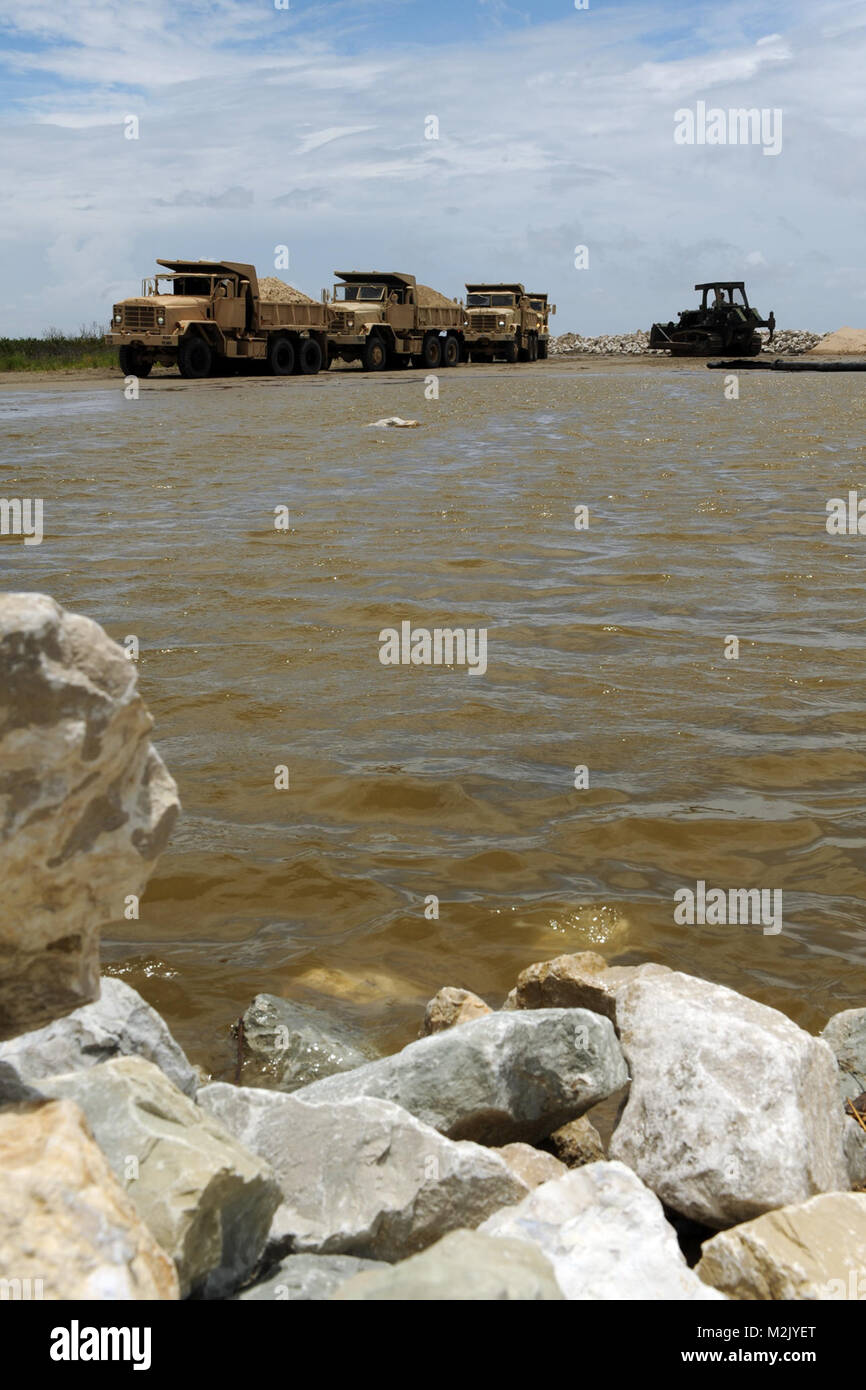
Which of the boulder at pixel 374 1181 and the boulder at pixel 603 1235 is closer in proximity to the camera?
the boulder at pixel 603 1235

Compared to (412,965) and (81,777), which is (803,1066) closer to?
(412,965)

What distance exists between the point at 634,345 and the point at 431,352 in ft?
84.7

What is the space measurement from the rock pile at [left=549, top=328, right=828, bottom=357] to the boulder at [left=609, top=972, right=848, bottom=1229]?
184ft

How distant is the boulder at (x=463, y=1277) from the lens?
5.66 feet

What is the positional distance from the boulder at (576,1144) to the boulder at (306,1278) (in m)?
0.70

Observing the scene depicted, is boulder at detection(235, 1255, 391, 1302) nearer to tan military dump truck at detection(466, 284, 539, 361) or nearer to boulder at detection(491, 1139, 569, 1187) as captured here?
boulder at detection(491, 1139, 569, 1187)

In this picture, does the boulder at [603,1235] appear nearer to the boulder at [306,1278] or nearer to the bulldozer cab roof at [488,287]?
the boulder at [306,1278]

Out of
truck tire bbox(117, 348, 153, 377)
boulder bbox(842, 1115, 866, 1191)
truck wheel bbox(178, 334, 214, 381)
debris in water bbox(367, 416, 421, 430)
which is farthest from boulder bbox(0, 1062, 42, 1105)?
truck tire bbox(117, 348, 153, 377)

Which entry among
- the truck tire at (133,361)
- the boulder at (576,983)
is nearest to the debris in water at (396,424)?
the truck tire at (133,361)

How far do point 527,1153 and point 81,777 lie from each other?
4.41 feet

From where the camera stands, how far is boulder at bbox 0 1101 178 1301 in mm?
1651

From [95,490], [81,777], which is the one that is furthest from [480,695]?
[95,490]

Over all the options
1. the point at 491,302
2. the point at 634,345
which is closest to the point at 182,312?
the point at 491,302

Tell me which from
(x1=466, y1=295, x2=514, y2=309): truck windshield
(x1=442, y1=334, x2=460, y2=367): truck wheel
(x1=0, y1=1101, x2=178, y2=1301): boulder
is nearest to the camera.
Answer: (x1=0, y1=1101, x2=178, y2=1301): boulder
